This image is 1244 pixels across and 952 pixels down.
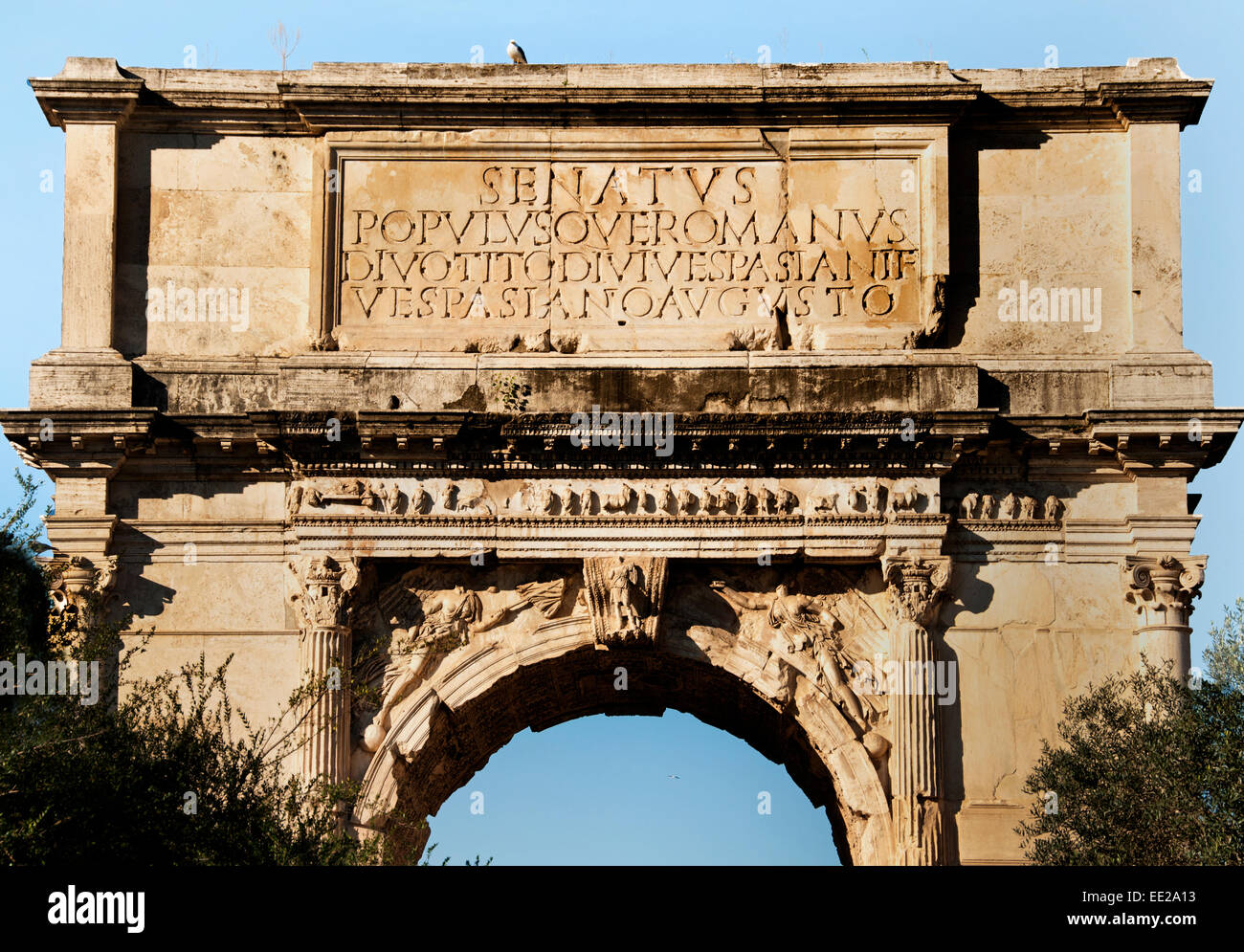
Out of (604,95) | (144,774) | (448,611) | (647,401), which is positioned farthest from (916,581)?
(144,774)

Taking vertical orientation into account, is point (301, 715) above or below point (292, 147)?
below

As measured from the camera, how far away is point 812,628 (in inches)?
838

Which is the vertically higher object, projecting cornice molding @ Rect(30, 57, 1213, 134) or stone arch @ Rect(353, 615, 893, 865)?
projecting cornice molding @ Rect(30, 57, 1213, 134)

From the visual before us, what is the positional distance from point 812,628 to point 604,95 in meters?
5.11

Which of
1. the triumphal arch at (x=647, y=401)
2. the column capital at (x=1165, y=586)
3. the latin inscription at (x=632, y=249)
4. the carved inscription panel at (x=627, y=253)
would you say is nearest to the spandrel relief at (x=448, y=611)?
the triumphal arch at (x=647, y=401)

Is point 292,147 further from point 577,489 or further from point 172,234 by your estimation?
point 577,489

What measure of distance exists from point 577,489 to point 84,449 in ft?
14.0

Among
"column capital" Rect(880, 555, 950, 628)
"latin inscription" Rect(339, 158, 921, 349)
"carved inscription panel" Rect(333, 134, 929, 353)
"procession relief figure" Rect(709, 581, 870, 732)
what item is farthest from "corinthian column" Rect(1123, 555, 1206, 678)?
"latin inscription" Rect(339, 158, 921, 349)

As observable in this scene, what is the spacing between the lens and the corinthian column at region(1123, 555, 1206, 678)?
20891mm

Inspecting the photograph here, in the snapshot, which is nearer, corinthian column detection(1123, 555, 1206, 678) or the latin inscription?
corinthian column detection(1123, 555, 1206, 678)

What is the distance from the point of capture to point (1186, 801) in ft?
61.7

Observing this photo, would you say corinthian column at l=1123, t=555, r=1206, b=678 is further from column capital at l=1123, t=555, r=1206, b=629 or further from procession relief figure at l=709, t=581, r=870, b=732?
procession relief figure at l=709, t=581, r=870, b=732

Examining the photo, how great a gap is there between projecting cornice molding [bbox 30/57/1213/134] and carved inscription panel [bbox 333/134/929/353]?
41 cm
